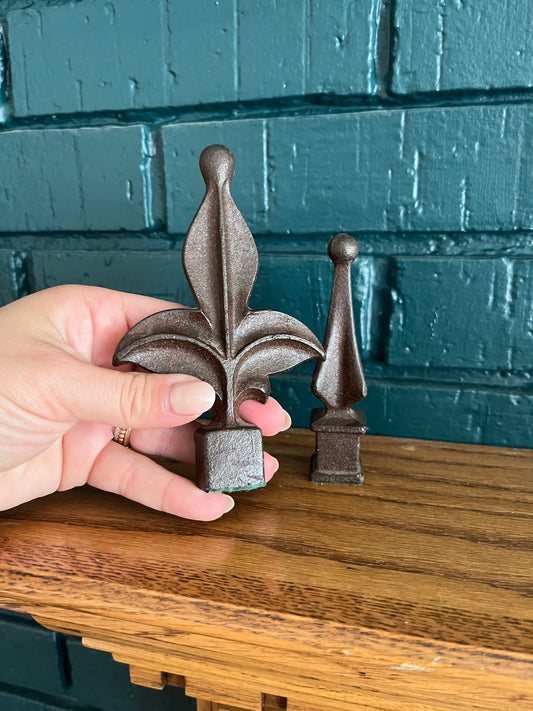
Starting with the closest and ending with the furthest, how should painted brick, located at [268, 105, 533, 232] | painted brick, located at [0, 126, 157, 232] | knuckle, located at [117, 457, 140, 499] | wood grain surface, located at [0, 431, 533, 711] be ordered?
wood grain surface, located at [0, 431, 533, 711], knuckle, located at [117, 457, 140, 499], painted brick, located at [268, 105, 533, 232], painted brick, located at [0, 126, 157, 232]

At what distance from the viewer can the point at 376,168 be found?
2.41ft

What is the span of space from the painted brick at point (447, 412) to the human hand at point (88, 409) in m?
0.20

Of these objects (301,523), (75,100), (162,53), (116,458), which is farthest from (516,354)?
(75,100)

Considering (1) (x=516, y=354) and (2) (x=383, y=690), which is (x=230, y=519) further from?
(1) (x=516, y=354)

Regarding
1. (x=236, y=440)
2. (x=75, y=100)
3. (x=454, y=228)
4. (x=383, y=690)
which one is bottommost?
(x=383, y=690)

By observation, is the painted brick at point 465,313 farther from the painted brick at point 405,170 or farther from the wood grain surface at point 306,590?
the wood grain surface at point 306,590

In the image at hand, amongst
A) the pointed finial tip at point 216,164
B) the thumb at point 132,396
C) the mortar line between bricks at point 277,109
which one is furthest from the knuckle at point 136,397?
the mortar line between bricks at point 277,109

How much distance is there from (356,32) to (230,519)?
0.66m

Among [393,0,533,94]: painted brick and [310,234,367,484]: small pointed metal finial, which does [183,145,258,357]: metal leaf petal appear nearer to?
[310,234,367,484]: small pointed metal finial

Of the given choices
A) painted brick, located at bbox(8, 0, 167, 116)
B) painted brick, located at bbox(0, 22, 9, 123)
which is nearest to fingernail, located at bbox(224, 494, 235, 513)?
painted brick, located at bbox(8, 0, 167, 116)

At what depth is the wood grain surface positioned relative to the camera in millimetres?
383

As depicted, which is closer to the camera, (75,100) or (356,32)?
(356,32)

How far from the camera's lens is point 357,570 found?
1.50 ft

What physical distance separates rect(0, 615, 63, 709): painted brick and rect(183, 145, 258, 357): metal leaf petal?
83cm
